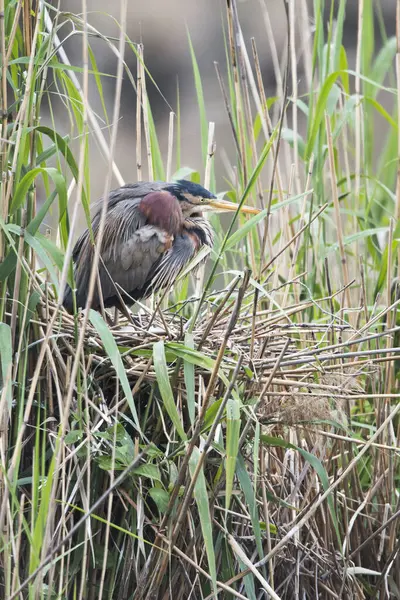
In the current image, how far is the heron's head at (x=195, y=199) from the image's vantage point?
8.50 ft

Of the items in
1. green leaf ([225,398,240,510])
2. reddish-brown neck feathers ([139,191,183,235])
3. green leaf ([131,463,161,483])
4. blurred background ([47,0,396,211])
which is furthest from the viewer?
blurred background ([47,0,396,211])

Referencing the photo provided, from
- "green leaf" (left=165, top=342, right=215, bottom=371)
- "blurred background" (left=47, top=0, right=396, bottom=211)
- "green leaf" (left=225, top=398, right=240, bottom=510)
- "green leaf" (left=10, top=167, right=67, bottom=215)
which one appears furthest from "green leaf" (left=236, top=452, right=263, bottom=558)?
"blurred background" (left=47, top=0, right=396, bottom=211)

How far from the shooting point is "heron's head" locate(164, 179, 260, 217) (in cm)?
259

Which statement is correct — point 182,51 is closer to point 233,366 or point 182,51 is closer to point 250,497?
point 233,366

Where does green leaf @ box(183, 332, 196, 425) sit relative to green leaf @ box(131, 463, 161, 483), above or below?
above

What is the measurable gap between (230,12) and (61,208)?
756 millimetres

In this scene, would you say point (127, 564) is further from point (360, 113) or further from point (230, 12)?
point (360, 113)

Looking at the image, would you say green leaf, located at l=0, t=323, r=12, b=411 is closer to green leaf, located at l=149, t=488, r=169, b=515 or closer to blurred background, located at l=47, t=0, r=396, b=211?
green leaf, located at l=149, t=488, r=169, b=515

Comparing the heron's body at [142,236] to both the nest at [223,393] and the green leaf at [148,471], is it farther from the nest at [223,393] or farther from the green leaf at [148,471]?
the green leaf at [148,471]

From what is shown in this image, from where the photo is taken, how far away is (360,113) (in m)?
2.67

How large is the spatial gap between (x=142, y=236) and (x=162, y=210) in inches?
3.9

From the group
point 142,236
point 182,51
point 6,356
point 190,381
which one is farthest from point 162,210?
point 182,51

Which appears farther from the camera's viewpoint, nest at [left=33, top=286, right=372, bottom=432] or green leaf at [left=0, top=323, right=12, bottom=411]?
nest at [left=33, top=286, right=372, bottom=432]

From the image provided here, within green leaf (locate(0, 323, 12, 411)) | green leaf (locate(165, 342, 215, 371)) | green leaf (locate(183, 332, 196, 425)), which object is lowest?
green leaf (locate(183, 332, 196, 425))
